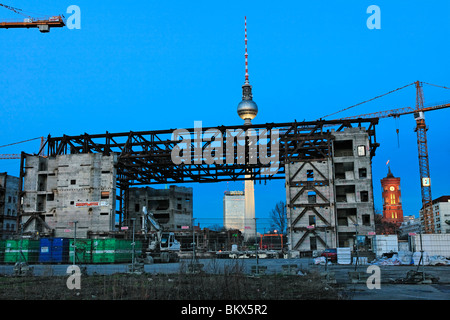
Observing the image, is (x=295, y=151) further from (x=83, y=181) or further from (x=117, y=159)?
(x=83, y=181)

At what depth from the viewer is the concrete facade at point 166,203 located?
Answer: 78312 mm

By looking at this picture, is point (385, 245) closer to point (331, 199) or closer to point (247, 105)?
point (331, 199)

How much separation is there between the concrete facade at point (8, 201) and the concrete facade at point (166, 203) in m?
31.9

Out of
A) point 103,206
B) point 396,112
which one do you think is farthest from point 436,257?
point 396,112

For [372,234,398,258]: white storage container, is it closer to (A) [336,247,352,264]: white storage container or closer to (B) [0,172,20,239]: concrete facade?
(A) [336,247,352,264]: white storage container

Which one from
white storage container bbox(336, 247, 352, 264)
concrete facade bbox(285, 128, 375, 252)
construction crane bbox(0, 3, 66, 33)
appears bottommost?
white storage container bbox(336, 247, 352, 264)

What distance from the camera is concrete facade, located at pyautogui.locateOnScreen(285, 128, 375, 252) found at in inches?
2084

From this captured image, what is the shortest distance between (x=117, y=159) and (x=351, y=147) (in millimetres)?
30518

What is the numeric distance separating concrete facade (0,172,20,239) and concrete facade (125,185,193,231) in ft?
105

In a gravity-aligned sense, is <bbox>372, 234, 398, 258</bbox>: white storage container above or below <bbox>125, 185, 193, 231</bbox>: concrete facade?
below

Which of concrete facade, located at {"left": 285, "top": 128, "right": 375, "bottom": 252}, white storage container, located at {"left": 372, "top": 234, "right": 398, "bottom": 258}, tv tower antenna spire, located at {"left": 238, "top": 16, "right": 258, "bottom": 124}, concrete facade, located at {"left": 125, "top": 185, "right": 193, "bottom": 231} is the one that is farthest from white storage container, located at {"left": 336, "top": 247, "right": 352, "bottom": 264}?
tv tower antenna spire, located at {"left": 238, "top": 16, "right": 258, "bottom": 124}

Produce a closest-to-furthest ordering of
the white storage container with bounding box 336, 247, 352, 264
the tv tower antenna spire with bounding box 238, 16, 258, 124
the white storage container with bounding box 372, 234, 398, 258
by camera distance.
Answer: the white storage container with bounding box 336, 247, 352, 264 < the white storage container with bounding box 372, 234, 398, 258 < the tv tower antenna spire with bounding box 238, 16, 258, 124

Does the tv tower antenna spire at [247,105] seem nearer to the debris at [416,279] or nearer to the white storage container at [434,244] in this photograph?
the white storage container at [434,244]

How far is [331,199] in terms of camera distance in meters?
53.7
